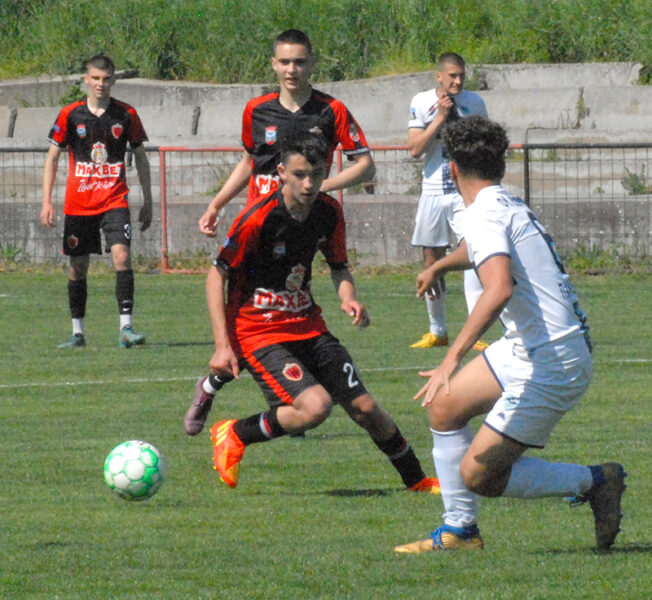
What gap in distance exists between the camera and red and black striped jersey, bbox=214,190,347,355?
248 inches

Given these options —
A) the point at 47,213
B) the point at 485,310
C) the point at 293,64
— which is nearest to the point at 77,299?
the point at 47,213

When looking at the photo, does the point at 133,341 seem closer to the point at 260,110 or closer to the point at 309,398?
the point at 260,110

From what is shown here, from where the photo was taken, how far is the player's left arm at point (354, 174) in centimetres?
784

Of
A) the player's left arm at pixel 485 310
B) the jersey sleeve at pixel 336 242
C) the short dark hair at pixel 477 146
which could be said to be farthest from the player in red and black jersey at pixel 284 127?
the player's left arm at pixel 485 310

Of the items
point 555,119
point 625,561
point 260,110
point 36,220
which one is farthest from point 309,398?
point 555,119

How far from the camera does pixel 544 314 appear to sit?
4926 mm

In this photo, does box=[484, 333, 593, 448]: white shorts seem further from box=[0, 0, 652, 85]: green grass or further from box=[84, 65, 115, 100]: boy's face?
box=[0, 0, 652, 85]: green grass

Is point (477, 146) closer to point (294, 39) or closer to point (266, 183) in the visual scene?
point (294, 39)

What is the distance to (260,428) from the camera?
21.1 ft

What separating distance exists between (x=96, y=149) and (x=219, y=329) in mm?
5715

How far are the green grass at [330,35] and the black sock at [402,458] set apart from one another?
640 inches

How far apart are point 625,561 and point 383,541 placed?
92cm

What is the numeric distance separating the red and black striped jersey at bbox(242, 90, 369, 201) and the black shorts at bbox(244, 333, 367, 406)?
186 cm

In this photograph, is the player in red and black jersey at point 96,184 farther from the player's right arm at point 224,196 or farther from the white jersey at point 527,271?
the white jersey at point 527,271
